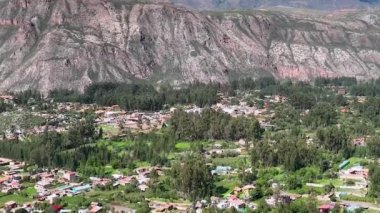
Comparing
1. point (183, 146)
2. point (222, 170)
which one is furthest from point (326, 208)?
point (183, 146)

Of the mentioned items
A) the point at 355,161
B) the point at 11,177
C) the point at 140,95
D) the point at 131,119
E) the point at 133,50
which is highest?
the point at 133,50

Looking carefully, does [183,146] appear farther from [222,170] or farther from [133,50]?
[133,50]

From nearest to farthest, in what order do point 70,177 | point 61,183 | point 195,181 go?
1. point 195,181
2. point 61,183
3. point 70,177

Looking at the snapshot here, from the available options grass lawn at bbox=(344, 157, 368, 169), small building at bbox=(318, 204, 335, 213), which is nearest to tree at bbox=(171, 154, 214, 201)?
small building at bbox=(318, 204, 335, 213)

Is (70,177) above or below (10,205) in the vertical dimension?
above

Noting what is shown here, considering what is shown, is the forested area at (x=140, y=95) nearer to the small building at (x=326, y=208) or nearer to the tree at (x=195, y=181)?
the tree at (x=195, y=181)

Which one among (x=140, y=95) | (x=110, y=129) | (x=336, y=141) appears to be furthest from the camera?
(x=140, y=95)

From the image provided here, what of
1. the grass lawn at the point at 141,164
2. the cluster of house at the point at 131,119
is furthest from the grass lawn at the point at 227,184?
the cluster of house at the point at 131,119

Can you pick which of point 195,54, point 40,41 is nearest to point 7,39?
point 40,41
